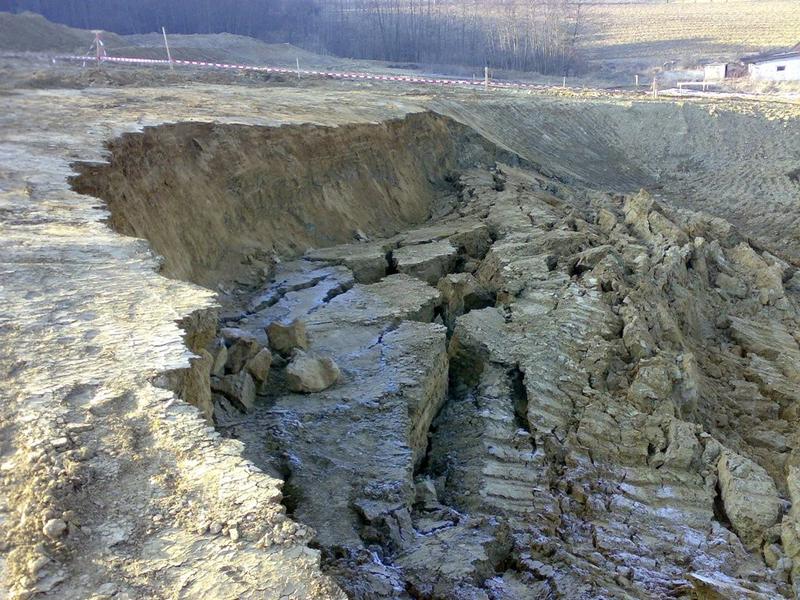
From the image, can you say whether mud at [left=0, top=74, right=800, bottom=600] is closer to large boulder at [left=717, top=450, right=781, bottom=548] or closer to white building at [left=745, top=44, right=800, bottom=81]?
large boulder at [left=717, top=450, right=781, bottom=548]

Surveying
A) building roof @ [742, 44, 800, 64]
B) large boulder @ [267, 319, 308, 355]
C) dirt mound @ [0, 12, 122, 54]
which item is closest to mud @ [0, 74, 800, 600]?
large boulder @ [267, 319, 308, 355]

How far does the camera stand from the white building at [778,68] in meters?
27.6

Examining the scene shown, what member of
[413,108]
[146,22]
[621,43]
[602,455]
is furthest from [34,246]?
[621,43]

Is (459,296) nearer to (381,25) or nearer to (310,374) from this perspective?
(310,374)

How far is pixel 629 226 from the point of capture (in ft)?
29.7

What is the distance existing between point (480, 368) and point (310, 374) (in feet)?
5.20

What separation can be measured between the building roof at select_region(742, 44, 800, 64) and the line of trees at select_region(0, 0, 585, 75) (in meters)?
8.24

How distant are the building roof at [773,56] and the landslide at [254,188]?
25716 mm

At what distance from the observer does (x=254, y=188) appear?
25.2ft

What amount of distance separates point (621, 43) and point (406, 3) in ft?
49.7

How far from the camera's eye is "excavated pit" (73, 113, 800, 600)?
145 inches

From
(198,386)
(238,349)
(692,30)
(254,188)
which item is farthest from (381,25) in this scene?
(198,386)

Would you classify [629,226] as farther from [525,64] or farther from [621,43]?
[621,43]

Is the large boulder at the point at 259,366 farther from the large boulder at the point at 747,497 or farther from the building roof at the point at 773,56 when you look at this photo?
the building roof at the point at 773,56
